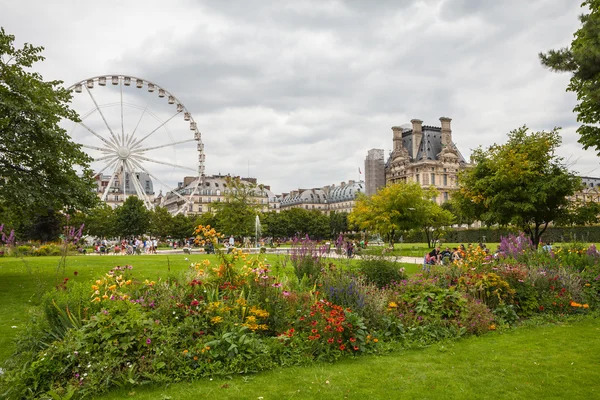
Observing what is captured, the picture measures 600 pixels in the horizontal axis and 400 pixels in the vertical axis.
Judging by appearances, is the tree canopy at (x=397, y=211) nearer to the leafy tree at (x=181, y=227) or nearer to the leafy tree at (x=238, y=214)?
the leafy tree at (x=238, y=214)

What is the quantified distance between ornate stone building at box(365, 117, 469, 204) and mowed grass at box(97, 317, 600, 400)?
9812 centimetres

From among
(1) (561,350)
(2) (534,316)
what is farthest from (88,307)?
(2) (534,316)

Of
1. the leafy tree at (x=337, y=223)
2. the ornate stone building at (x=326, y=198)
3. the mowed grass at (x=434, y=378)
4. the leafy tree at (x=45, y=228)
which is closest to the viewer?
the mowed grass at (x=434, y=378)

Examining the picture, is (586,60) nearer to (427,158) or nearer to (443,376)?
(443,376)

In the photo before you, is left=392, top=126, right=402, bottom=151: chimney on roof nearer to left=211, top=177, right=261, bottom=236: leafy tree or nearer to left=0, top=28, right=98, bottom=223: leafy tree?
left=211, top=177, right=261, bottom=236: leafy tree

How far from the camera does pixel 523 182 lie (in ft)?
84.8

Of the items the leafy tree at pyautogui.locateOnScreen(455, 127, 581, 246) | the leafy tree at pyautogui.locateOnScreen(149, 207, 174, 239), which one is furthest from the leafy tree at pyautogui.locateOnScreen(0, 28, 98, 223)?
the leafy tree at pyautogui.locateOnScreen(149, 207, 174, 239)

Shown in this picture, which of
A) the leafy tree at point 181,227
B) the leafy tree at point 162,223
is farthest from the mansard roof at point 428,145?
the leafy tree at point 162,223

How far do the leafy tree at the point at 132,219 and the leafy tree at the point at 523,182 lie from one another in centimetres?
4657

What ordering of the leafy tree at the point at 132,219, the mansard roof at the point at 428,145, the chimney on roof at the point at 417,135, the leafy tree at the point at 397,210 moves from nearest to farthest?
the leafy tree at the point at 397,210
the leafy tree at the point at 132,219
the mansard roof at the point at 428,145
the chimney on roof at the point at 417,135

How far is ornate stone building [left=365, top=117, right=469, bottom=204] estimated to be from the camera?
104 meters

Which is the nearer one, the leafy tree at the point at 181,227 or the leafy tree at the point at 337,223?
the leafy tree at the point at 181,227

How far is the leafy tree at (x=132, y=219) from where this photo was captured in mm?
62656

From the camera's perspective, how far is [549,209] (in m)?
27.0
